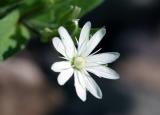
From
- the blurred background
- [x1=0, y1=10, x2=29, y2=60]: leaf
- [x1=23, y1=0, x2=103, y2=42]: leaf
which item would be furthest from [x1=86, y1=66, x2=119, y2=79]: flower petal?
the blurred background

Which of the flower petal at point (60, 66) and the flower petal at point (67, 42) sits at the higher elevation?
→ the flower petal at point (67, 42)

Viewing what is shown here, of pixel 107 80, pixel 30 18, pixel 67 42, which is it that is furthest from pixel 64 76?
pixel 107 80

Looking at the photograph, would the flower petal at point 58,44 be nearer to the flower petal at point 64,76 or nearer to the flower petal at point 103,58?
the flower petal at point 64,76

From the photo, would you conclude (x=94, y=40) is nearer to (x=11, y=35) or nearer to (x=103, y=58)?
(x=103, y=58)

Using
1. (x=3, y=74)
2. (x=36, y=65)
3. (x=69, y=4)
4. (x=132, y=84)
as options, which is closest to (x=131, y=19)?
(x=132, y=84)

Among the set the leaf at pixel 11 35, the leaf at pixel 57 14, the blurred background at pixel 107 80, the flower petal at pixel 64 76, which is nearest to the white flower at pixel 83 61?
the flower petal at pixel 64 76

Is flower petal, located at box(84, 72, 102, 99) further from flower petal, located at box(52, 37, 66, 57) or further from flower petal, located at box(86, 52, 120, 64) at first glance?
flower petal, located at box(52, 37, 66, 57)
